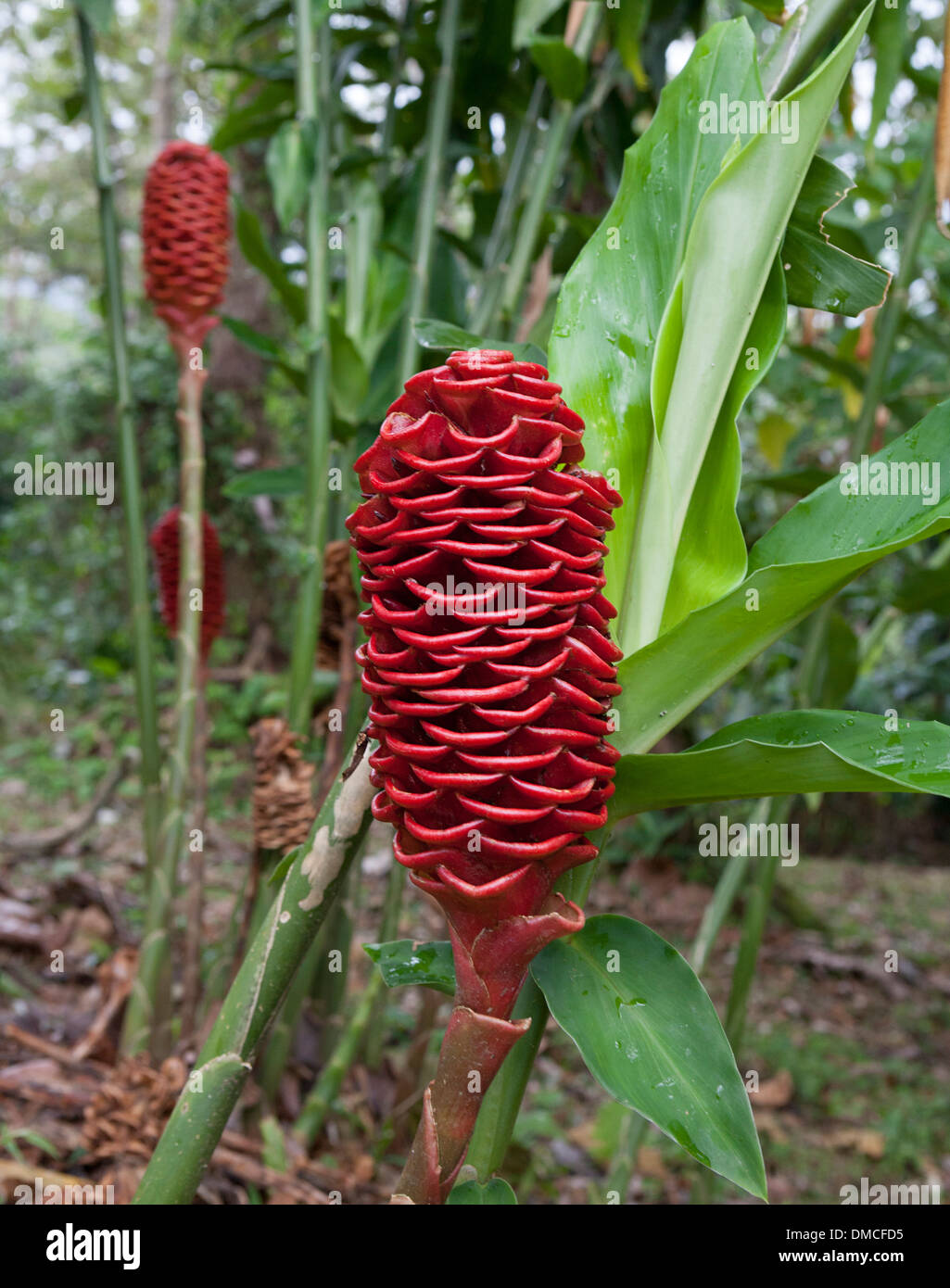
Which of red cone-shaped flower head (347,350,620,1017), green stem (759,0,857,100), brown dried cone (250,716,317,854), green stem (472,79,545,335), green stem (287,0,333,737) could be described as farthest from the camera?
green stem (472,79,545,335)

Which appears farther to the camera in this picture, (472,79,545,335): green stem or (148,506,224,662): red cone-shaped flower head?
(148,506,224,662): red cone-shaped flower head

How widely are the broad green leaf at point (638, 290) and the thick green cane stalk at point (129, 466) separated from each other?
3.46 ft

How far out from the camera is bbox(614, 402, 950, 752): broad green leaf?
61 centimetres

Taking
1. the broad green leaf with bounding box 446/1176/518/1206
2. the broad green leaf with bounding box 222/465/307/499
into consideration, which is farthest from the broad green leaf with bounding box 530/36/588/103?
the broad green leaf with bounding box 446/1176/518/1206

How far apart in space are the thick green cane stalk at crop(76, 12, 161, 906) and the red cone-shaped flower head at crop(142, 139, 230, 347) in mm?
77

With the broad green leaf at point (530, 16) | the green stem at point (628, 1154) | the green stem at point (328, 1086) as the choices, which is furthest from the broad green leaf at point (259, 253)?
the green stem at point (628, 1154)

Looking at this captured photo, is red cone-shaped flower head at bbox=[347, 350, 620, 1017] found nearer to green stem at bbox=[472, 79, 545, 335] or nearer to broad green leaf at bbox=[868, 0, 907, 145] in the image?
green stem at bbox=[472, 79, 545, 335]

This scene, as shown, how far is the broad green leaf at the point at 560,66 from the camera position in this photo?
1.23 meters

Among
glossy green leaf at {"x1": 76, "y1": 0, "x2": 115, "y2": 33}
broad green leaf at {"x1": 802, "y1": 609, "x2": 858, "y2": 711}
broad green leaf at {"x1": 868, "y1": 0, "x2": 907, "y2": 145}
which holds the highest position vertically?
glossy green leaf at {"x1": 76, "y1": 0, "x2": 115, "y2": 33}

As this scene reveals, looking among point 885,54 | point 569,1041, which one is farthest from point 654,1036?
point 569,1041

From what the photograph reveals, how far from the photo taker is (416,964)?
0.72 metres

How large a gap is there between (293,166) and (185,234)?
27cm

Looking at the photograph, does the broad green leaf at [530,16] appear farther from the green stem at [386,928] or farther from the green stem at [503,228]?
the green stem at [386,928]
